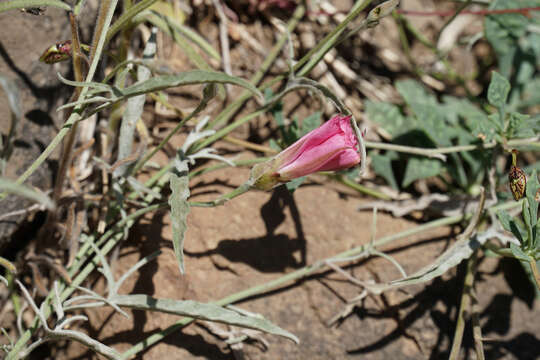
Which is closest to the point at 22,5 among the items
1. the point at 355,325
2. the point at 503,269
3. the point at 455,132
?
the point at 355,325

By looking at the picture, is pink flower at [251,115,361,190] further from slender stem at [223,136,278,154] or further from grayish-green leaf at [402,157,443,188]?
grayish-green leaf at [402,157,443,188]

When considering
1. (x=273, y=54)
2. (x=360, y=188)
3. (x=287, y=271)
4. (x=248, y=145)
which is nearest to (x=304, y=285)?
(x=287, y=271)

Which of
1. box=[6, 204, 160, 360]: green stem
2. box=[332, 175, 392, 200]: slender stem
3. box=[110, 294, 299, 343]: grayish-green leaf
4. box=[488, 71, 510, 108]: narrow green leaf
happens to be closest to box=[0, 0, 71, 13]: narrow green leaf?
box=[6, 204, 160, 360]: green stem

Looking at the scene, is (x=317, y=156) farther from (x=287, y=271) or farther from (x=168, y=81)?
(x=287, y=271)

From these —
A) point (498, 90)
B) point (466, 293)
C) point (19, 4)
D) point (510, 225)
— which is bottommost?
point (466, 293)

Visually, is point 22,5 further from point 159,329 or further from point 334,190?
point 334,190

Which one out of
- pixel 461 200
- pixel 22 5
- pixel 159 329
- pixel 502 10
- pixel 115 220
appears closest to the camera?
pixel 22 5
